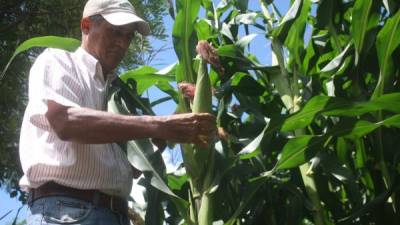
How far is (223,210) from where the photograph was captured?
174 centimetres

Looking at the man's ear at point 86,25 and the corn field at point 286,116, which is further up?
the man's ear at point 86,25

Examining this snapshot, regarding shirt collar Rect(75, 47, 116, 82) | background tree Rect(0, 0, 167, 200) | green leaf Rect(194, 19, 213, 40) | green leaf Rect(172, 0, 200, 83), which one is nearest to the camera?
shirt collar Rect(75, 47, 116, 82)

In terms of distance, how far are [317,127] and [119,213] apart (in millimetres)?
636

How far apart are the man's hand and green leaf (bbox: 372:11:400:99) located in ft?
1.64

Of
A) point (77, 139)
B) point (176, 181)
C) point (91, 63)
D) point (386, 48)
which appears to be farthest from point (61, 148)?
point (386, 48)

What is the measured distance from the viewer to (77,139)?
1.29 m

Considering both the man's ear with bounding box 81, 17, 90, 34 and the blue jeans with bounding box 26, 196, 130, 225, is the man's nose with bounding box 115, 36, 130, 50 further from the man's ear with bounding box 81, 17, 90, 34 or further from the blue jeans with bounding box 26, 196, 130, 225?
the blue jeans with bounding box 26, 196, 130, 225

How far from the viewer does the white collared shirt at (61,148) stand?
4.44ft

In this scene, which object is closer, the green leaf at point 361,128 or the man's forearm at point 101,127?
the man's forearm at point 101,127

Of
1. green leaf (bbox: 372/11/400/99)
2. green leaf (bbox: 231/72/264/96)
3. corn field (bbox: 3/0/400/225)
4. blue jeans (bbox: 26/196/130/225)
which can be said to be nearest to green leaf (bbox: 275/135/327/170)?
corn field (bbox: 3/0/400/225)

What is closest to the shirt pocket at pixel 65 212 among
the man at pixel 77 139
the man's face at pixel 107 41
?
the man at pixel 77 139

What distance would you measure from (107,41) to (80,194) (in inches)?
17.2

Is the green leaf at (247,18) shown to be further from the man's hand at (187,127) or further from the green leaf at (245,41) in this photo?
the man's hand at (187,127)

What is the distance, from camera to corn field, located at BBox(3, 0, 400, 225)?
4.88ft
